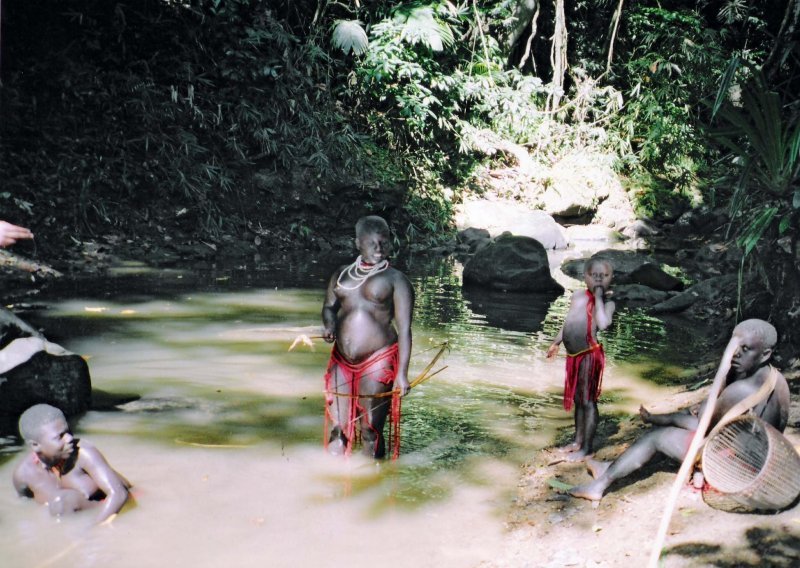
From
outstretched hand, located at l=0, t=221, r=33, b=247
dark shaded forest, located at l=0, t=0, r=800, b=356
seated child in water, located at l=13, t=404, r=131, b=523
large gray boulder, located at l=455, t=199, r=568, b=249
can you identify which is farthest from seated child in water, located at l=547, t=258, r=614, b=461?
large gray boulder, located at l=455, t=199, r=568, b=249

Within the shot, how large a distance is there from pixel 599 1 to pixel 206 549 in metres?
20.1

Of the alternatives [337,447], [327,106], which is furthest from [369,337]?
[327,106]

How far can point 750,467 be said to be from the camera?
3793 millimetres

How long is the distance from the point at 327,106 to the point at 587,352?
1322 cm

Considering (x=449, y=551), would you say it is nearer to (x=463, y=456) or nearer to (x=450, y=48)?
(x=463, y=456)

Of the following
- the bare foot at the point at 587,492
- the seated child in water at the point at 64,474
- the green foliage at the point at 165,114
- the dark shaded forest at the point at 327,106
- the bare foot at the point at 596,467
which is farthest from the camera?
the dark shaded forest at the point at 327,106

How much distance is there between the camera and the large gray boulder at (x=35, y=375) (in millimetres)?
5188

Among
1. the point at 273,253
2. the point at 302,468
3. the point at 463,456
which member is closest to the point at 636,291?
the point at 273,253

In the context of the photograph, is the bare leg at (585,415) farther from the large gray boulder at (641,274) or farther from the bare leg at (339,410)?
the large gray boulder at (641,274)

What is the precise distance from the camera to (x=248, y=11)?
54.4 ft

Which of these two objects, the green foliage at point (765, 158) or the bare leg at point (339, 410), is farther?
the green foliage at point (765, 158)

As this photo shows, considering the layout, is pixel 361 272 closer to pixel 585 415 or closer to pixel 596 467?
pixel 585 415

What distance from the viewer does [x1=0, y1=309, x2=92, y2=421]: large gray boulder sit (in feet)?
17.0

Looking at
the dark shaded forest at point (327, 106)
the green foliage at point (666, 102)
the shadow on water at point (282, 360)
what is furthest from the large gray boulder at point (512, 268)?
the green foliage at point (666, 102)
